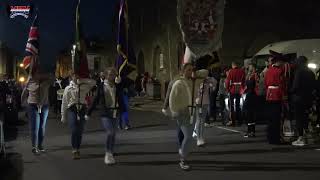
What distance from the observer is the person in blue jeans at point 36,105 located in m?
13.2

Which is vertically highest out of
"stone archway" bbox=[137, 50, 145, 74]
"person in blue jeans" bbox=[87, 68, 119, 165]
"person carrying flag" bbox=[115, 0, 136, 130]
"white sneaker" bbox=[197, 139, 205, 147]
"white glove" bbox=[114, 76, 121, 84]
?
"stone archway" bbox=[137, 50, 145, 74]

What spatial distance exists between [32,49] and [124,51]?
104 inches

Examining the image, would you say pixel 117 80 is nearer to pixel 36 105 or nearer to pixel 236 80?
pixel 36 105

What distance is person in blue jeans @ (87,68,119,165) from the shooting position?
38.8 ft

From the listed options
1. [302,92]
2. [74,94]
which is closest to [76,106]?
[74,94]

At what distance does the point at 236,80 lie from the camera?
1748 cm

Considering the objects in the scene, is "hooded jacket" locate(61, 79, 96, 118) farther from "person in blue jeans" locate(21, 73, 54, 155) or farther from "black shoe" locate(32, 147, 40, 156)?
"black shoe" locate(32, 147, 40, 156)

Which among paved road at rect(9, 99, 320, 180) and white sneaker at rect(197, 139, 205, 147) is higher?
white sneaker at rect(197, 139, 205, 147)

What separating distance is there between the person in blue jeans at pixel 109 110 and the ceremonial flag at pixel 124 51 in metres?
1.24

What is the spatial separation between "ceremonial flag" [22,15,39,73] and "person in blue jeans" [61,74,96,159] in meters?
1.41

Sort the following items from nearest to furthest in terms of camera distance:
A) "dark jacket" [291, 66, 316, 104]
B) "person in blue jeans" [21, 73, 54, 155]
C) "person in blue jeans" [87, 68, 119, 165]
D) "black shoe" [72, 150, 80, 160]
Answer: "person in blue jeans" [87, 68, 119, 165] → "black shoe" [72, 150, 80, 160] → "person in blue jeans" [21, 73, 54, 155] → "dark jacket" [291, 66, 316, 104]

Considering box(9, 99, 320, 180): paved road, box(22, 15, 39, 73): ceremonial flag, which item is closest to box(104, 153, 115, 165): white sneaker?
box(9, 99, 320, 180): paved road

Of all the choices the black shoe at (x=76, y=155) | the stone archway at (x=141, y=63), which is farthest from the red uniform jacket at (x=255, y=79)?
the stone archway at (x=141, y=63)

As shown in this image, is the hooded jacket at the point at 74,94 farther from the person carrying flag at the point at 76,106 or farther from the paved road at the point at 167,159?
the paved road at the point at 167,159
